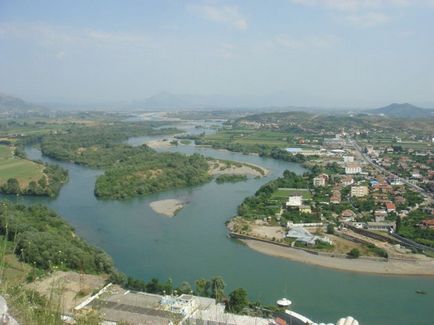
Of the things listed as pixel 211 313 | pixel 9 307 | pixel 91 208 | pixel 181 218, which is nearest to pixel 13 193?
pixel 91 208

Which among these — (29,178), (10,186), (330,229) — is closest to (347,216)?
(330,229)

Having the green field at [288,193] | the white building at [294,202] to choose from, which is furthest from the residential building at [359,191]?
the white building at [294,202]

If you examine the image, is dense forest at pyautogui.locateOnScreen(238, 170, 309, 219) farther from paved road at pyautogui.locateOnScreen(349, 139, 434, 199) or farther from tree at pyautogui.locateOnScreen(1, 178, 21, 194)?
tree at pyautogui.locateOnScreen(1, 178, 21, 194)

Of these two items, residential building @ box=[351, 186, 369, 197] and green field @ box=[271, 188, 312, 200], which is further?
residential building @ box=[351, 186, 369, 197]

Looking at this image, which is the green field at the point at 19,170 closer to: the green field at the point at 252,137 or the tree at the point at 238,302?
the tree at the point at 238,302

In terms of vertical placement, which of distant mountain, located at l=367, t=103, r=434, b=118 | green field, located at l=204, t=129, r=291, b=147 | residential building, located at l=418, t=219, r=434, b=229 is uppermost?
distant mountain, located at l=367, t=103, r=434, b=118

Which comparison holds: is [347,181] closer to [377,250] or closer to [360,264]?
[377,250]

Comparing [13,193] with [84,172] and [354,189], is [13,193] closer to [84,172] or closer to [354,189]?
[84,172]

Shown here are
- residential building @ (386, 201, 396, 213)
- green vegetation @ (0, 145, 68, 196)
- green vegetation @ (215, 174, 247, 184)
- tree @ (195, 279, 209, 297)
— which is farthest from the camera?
green vegetation @ (215, 174, 247, 184)

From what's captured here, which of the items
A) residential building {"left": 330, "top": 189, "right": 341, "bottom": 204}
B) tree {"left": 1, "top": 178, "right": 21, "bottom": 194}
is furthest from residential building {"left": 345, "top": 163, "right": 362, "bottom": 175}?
tree {"left": 1, "top": 178, "right": 21, "bottom": 194}
